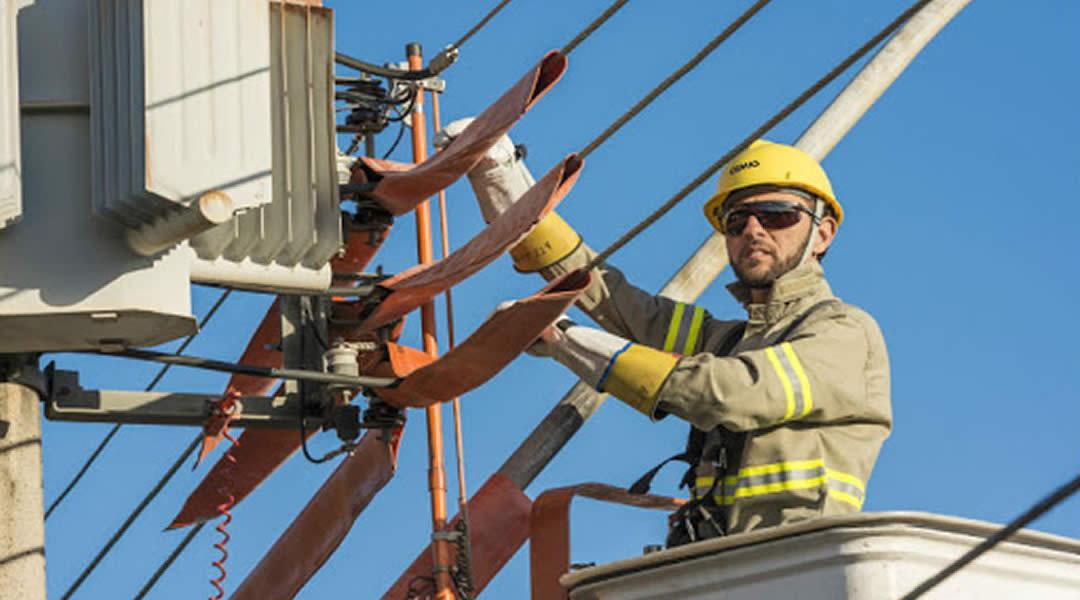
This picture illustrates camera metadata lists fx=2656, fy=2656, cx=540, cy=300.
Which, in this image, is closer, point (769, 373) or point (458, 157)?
point (769, 373)

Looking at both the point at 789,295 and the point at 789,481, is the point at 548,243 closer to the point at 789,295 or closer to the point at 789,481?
the point at 789,295

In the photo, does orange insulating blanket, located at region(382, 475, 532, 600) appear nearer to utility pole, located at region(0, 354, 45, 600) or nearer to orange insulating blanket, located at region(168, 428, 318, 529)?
orange insulating blanket, located at region(168, 428, 318, 529)

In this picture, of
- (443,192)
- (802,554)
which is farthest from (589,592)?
(443,192)

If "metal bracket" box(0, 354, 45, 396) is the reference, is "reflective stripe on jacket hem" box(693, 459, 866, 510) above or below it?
below

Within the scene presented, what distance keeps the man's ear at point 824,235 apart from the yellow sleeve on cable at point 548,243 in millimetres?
1030

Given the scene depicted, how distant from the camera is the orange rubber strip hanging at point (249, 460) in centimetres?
1096

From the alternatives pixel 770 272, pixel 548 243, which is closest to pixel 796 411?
pixel 770 272

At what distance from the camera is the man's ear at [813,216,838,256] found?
9562 millimetres

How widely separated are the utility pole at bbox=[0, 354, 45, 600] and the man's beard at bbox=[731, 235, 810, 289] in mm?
2483

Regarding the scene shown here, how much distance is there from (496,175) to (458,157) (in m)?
0.35

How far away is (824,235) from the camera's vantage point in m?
9.63

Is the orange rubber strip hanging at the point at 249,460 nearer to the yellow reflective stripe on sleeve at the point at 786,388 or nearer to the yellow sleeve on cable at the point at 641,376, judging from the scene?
the yellow sleeve on cable at the point at 641,376

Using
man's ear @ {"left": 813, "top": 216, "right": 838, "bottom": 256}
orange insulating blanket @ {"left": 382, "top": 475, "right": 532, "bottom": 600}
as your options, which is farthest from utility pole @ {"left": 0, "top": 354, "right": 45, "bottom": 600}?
man's ear @ {"left": 813, "top": 216, "right": 838, "bottom": 256}

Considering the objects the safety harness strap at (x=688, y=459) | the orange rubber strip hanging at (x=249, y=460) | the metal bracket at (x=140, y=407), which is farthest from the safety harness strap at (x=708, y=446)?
the orange rubber strip hanging at (x=249, y=460)
